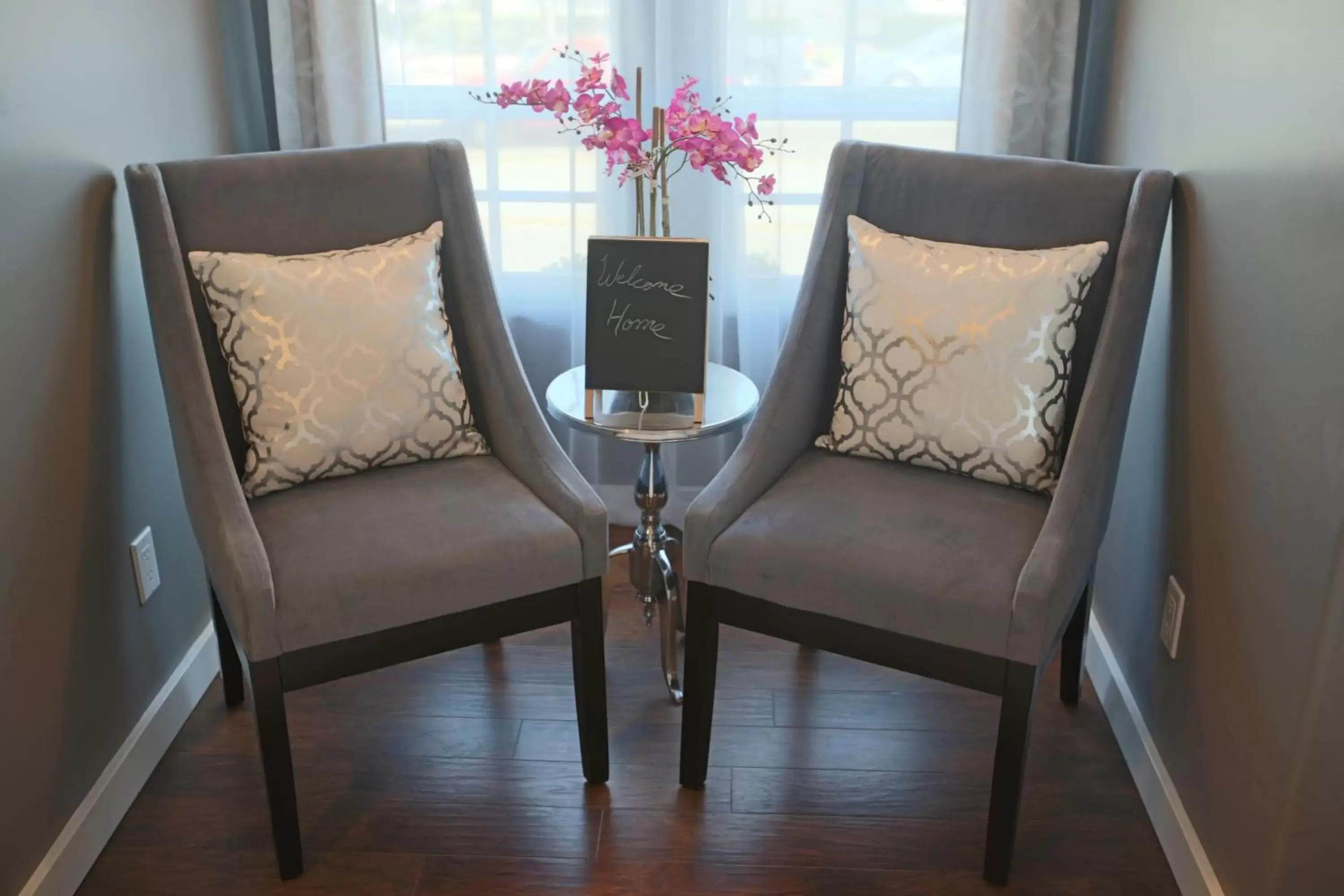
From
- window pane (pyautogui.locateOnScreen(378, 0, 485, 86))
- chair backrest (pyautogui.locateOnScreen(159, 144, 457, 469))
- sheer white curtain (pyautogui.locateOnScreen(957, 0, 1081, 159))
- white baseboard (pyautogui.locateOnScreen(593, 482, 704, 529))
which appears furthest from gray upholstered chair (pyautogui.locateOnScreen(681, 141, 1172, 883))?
window pane (pyautogui.locateOnScreen(378, 0, 485, 86))

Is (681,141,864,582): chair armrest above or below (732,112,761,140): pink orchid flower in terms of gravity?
below

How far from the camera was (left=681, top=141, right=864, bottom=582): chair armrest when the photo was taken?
2.05 metres

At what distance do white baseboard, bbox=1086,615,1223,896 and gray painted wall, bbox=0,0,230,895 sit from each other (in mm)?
1707

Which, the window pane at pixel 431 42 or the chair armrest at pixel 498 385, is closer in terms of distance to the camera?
the chair armrest at pixel 498 385

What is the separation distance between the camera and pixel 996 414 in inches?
79.0

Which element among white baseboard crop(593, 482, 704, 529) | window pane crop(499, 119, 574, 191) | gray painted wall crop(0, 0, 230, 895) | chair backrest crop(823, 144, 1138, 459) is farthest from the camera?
white baseboard crop(593, 482, 704, 529)

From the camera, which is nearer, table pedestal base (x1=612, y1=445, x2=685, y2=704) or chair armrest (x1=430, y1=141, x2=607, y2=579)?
chair armrest (x1=430, y1=141, x2=607, y2=579)

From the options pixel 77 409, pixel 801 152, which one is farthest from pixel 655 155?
pixel 77 409

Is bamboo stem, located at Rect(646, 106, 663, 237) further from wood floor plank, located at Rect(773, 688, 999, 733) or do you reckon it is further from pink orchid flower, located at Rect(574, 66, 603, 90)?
wood floor plank, located at Rect(773, 688, 999, 733)

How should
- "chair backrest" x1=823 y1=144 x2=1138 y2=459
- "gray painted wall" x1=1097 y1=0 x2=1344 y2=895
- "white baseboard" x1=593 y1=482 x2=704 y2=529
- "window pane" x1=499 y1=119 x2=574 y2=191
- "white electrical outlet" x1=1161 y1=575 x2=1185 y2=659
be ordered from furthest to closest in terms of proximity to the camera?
"white baseboard" x1=593 y1=482 x2=704 y2=529 → "window pane" x1=499 y1=119 x2=574 y2=191 → "chair backrest" x1=823 y1=144 x2=1138 y2=459 → "white electrical outlet" x1=1161 y1=575 x2=1185 y2=659 → "gray painted wall" x1=1097 y1=0 x2=1344 y2=895

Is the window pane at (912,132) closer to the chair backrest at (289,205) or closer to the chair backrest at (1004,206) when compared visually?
the chair backrest at (1004,206)

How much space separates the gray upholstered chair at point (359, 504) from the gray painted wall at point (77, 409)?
109mm

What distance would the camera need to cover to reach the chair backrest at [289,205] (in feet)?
6.72

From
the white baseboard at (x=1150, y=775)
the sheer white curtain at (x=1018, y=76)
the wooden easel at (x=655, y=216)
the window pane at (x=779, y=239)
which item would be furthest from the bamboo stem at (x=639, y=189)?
the white baseboard at (x=1150, y=775)
